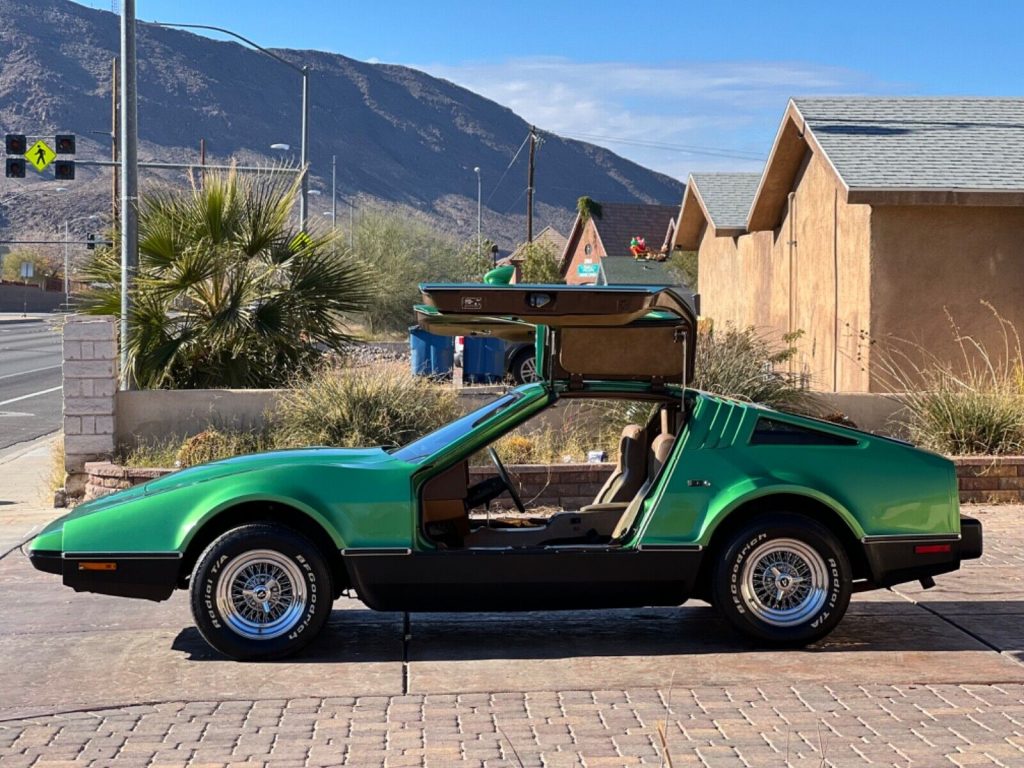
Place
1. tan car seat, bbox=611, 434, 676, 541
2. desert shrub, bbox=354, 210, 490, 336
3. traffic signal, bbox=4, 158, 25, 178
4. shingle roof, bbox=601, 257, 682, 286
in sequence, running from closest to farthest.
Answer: tan car seat, bbox=611, 434, 676, 541 < traffic signal, bbox=4, 158, 25, 178 < shingle roof, bbox=601, 257, 682, 286 < desert shrub, bbox=354, 210, 490, 336

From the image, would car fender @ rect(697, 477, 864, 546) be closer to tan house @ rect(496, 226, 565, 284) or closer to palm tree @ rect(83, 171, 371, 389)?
palm tree @ rect(83, 171, 371, 389)

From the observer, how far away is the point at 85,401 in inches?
504

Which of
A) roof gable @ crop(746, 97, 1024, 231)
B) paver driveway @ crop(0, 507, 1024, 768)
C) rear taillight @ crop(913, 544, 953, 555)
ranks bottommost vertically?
paver driveway @ crop(0, 507, 1024, 768)

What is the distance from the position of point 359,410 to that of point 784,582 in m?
6.14

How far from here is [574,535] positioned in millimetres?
7832

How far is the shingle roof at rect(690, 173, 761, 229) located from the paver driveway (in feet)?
62.3

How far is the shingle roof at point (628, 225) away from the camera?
218ft

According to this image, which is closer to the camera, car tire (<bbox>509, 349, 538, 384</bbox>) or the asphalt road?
car tire (<bbox>509, 349, 538, 384</bbox>)

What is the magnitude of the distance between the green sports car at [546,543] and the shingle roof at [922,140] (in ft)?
32.2

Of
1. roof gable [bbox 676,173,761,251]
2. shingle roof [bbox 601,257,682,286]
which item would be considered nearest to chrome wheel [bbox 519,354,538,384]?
roof gable [bbox 676,173,761,251]

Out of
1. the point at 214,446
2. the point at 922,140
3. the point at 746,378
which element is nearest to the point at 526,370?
the point at 922,140

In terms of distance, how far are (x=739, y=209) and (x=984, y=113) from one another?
7.36m

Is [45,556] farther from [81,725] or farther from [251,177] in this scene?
[251,177]

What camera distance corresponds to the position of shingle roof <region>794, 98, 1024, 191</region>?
1709 centimetres
